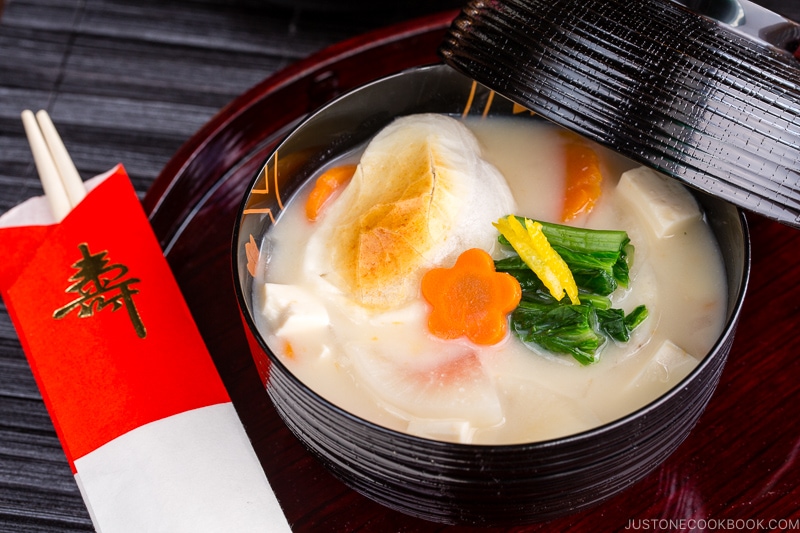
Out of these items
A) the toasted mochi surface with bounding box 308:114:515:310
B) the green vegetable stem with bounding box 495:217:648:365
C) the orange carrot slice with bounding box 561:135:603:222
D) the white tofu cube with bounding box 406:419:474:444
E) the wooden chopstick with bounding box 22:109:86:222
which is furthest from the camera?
the wooden chopstick with bounding box 22:109:86:222

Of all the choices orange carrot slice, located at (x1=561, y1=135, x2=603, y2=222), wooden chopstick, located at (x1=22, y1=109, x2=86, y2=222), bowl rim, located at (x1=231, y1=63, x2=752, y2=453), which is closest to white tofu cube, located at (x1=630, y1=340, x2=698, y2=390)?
bowl rim, located at (x1=231, y1=63, x2=752, y2=453)

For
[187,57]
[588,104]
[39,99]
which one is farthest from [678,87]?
[39,99]

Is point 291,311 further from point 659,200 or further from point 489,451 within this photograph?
point 659,200

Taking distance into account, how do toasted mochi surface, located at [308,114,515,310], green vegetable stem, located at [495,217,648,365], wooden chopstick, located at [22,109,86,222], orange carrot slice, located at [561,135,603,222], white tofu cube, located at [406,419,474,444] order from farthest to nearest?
1. wooden chopstick, located at [22,109,86,222]
2. orange carrot slice, located at [561,135,603,222]
3. toasted mochi surface, located at [308,114,515,310]
4. green vegetable stem, located at [495,217,648,365]
5. white tofu cube, located at [406,419,474,444]

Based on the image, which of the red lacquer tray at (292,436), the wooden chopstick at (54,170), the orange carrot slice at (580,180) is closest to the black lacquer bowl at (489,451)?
the red lacquer tray at (292,436)

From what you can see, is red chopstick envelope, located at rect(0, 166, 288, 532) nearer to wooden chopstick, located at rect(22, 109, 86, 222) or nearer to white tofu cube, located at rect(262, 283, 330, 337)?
wooden chopstick, located at rect(22, 109, 86, 222)

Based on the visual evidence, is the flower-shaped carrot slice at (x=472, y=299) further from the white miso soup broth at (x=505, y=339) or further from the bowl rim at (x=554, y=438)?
the bowl rim at (x=554, y=438)
